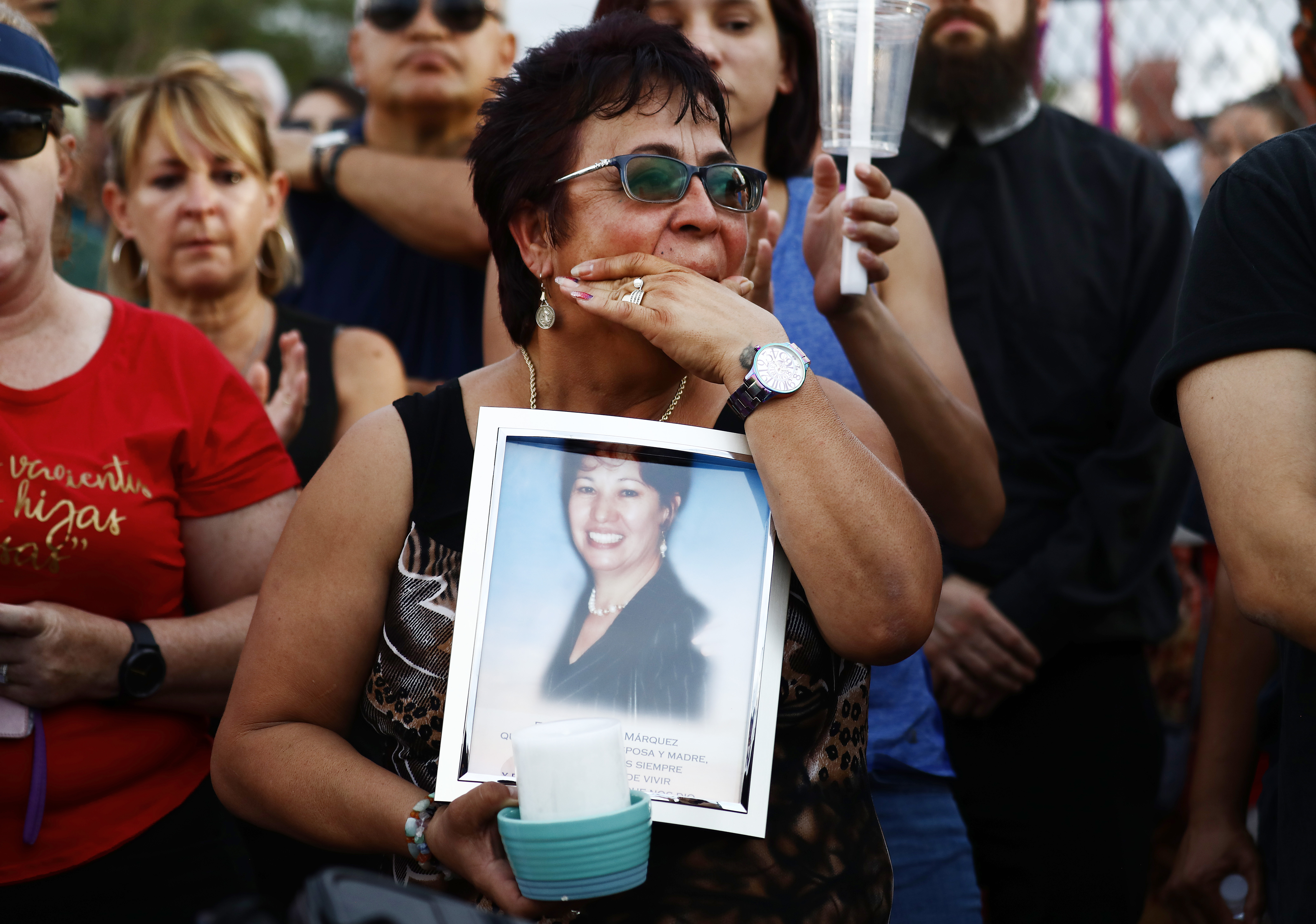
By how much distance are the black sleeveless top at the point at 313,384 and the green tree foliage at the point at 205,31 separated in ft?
78.8

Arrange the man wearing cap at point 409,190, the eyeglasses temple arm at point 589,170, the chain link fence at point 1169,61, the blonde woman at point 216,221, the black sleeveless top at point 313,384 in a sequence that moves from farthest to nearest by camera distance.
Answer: the chain link fence at point 1169,61 → the man wearing cap at point 409,190 → the blonde woman at point 216,221 → the black sleeveless top at point 313,384 → the eyeglasses temple arm at point 589,170

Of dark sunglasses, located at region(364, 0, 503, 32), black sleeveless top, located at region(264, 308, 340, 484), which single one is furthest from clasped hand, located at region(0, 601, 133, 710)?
dark sunglasses, located at region(364, 0, 503, 32)

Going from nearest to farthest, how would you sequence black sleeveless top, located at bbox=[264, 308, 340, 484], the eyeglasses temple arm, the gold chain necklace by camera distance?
the eyeglasses temple arm < the gold chain necklace < black sleeveless top, located at bbox=[264, 308, 340, 484]

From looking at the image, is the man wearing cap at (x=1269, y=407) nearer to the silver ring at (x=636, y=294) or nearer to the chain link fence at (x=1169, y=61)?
the silver ring at (x=636, y=294)

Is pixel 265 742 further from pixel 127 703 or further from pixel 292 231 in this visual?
pixel 292 231

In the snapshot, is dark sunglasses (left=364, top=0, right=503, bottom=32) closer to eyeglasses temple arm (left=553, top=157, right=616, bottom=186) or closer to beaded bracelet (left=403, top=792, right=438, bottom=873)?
eyeglasses temple arm (left=553, top=157, right=616, bottom=186)

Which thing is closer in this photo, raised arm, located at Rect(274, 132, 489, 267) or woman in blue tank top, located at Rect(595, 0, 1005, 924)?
woman in blue tank top, located at Rect(595, 0, 1005, 924)

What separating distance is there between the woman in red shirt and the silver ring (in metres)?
0.99

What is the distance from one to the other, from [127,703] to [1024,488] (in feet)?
7.18

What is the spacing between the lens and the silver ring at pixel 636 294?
1.79 meters

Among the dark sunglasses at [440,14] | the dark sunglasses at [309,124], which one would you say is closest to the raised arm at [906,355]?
the dark sunglasses at [440,14]

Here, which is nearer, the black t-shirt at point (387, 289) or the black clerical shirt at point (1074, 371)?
the black clerical shirt at point (1074, 371)

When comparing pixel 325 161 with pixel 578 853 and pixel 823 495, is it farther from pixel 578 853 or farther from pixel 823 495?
pixel 578 853

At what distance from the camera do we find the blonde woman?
3320 millimetres
